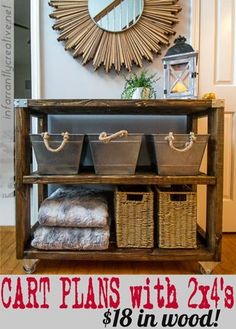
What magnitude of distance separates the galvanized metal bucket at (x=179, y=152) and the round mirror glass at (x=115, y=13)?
810mm

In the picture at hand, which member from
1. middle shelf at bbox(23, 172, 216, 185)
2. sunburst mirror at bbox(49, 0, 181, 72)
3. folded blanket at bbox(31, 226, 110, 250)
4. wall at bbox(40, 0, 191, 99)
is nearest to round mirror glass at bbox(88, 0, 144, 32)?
sunburst mirror at bbox(49, 0, 181, 72)

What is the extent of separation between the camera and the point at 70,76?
1873 mm

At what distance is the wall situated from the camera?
1.86 metres

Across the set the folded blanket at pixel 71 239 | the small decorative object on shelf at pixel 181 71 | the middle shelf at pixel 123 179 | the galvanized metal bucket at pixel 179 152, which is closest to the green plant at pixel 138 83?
the small decorative object on shelf at pixel 181 71

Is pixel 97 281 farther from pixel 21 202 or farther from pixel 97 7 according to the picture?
pixel 97 7

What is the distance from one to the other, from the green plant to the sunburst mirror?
9 centimetres

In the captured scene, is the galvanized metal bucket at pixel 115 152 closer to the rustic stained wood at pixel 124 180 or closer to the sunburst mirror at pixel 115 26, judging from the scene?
the rustic stained wood at pixel 124 180

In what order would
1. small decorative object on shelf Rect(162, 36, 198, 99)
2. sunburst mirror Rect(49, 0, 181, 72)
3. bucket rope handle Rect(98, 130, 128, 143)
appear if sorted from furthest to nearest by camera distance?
sunburst mirror Rect(49, 0, 181, 72)
small decorative object on shelf Rect(162, 36, 198, 99)
bucket rope handle Rect(98, 130, 128, 143)

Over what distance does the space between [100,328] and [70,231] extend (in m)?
0.51

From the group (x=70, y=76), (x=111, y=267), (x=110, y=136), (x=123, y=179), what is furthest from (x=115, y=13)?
(x=111, y=267)

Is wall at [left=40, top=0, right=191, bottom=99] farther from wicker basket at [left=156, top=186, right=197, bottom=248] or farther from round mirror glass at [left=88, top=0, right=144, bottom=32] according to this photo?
wicker basket at [left=156, top=186, right=197, bottom=248]

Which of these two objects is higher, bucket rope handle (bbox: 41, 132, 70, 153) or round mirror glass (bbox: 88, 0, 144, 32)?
round mirror glass (bbox: 88, 0, 144, 32)

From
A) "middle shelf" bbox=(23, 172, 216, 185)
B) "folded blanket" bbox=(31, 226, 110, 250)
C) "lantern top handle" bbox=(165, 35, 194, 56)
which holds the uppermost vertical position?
"lantern top handle" bbox=(165, 35, 194, 56)

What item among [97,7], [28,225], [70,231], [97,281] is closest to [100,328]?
[97,281]
